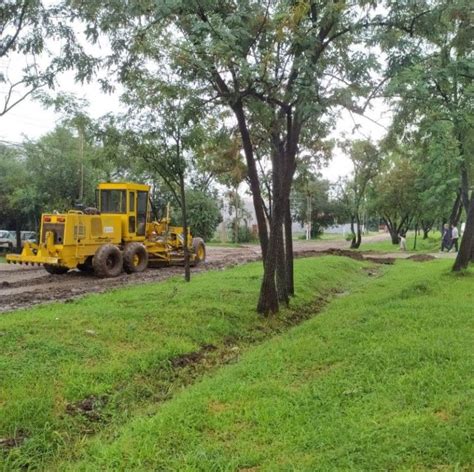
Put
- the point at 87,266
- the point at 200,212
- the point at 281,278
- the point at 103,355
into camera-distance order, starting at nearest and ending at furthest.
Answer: the point at 103,355, the point at 281,278, the point at 87,266, the point at 200,212

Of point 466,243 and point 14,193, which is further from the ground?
point 14,193

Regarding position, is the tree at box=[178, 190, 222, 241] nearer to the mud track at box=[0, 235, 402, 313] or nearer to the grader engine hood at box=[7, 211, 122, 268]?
the mud track at box=[0, 235, 402, 313]

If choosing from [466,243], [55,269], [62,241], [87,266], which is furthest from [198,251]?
[466,243]

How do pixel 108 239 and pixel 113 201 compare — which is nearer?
pixel 108 239

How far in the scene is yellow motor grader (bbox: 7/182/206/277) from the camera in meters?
15.8

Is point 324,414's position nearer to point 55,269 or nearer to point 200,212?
point 55,269

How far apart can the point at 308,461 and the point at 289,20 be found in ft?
20.6

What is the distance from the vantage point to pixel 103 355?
7305 millimetres

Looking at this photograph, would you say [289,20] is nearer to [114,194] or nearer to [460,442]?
[460,442]

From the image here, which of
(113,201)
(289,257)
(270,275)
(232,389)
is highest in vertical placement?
(113,201)

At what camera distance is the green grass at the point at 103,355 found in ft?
17.4

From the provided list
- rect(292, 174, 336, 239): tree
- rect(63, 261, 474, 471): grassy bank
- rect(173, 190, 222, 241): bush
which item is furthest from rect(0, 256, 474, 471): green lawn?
rect(292, 174, 336, 239): tree

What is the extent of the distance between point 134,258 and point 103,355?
10.7 m

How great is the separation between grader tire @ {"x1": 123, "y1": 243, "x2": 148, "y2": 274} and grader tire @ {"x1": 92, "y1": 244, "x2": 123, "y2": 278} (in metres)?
0.38
